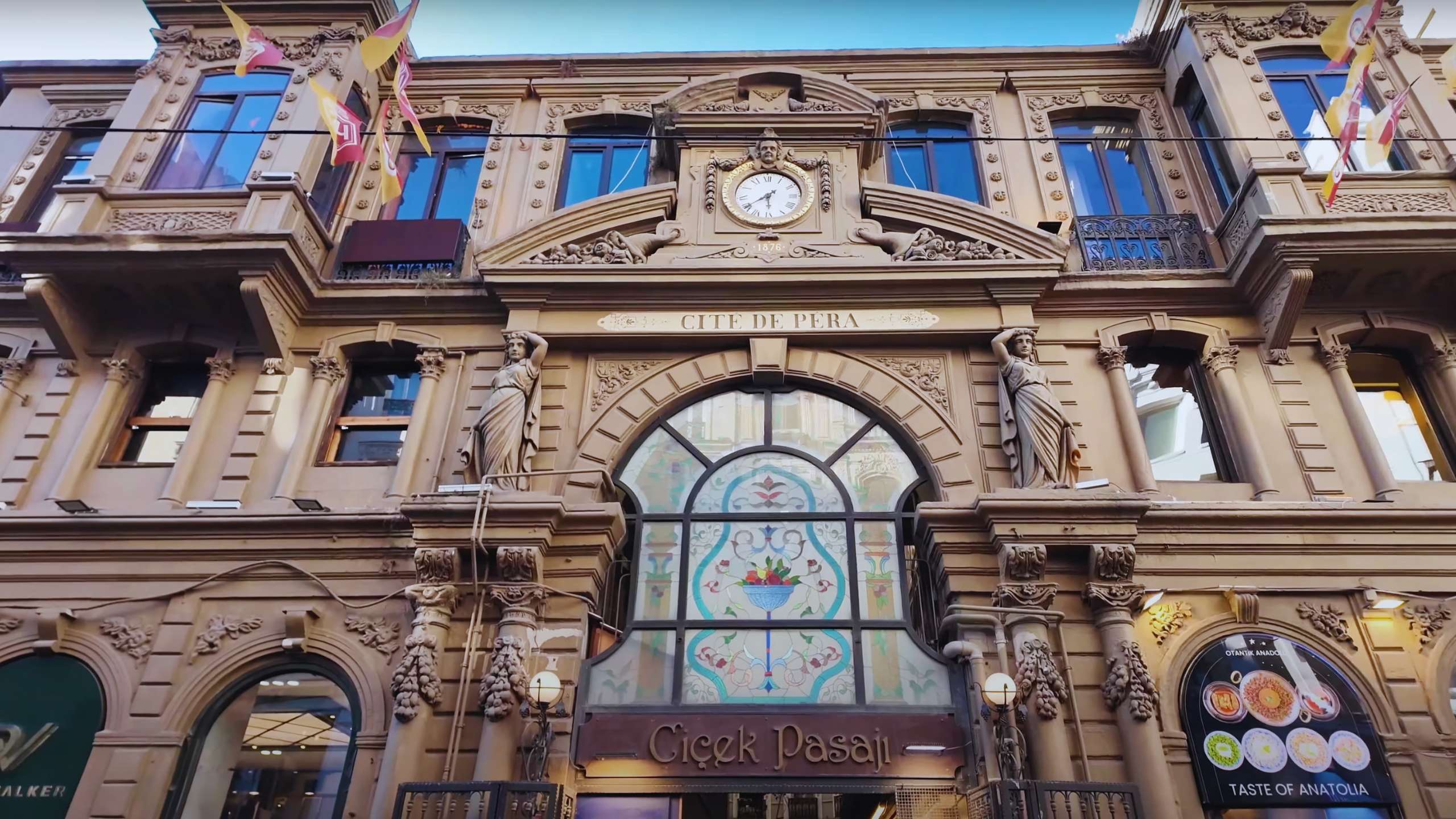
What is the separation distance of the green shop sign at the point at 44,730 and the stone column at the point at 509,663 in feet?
16.2

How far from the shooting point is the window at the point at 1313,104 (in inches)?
543

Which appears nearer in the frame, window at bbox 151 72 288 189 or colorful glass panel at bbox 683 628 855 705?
colorful glass panel at bbox 683 628 855 705

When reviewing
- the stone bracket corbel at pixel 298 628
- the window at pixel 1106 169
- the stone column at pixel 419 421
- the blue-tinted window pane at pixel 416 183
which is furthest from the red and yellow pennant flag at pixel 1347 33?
the stone bracket corbel at pixel 298 628

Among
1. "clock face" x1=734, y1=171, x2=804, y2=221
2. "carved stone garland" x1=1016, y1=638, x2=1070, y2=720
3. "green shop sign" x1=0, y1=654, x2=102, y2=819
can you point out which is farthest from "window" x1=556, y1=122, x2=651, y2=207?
"carved stone garland" x1=1016, y1=638, x2=1070, y2=720

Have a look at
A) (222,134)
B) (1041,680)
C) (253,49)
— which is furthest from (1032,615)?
(222,134)

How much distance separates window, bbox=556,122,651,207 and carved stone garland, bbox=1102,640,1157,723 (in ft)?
34.8

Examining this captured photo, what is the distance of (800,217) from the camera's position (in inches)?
549

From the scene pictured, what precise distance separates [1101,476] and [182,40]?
1718cm

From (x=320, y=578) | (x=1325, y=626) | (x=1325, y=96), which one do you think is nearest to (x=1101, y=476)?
(x=1325, y=626)

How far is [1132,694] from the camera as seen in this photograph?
9.62 m

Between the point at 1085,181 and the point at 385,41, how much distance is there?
1182cm

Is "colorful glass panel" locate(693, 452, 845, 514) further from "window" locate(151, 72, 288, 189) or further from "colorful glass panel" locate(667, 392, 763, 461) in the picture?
"window" locate(151, 72, 288, 189)

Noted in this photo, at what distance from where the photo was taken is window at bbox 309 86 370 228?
14.4 meters

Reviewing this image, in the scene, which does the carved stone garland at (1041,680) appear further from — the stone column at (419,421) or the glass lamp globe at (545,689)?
the stone column at (419,421)
